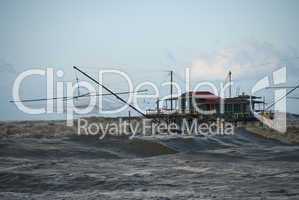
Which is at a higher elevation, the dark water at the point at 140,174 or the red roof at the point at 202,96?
the red roof at the point at 202,96

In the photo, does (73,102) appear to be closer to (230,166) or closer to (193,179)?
(230,166)

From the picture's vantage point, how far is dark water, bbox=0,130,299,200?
942 cm

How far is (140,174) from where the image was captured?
12.5m

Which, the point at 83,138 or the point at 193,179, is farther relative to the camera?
the point at 83,138

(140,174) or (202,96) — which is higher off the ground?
(202,96)

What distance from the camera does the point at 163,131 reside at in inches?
1393

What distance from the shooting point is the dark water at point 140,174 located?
9422 mm

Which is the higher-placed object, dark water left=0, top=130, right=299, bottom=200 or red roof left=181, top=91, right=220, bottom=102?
red roof left=181, top=91, right=220, bottom=102

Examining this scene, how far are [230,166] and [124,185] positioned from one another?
17.4 ft

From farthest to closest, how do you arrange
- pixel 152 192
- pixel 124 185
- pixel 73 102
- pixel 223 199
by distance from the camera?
1. pixel 73 102
2. pixel 124 185
3. pixel 152 192
4. pixel 223 199

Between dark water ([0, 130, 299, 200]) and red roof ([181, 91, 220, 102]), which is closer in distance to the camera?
dark water ([0, 130, 299, 200])

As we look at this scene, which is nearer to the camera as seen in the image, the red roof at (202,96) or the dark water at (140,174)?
the dark water at (140,174)

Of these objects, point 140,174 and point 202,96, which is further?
point 202,96

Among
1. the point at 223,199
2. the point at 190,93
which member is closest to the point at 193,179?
the point at 223,199
